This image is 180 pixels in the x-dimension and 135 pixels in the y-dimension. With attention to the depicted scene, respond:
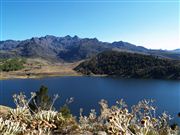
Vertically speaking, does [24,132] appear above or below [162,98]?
above

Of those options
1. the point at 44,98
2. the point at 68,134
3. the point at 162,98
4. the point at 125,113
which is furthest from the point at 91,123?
the point at 162,98

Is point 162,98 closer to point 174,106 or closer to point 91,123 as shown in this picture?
point 174,106

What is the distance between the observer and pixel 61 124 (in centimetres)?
1096

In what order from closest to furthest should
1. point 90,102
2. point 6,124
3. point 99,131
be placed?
point 6,124 → point 99,131 → point 90,102

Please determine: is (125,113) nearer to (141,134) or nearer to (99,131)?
(141,134)

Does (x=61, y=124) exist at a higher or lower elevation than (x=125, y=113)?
lower

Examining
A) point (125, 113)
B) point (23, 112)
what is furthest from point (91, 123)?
point (125, 113)

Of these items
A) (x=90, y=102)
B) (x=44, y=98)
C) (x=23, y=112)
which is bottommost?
(x=90, y=102)

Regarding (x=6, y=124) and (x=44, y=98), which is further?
(x=44, y=98)

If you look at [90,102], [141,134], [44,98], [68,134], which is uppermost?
[141,134]

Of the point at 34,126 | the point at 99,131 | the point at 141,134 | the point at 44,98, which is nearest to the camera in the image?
the point at 141,134

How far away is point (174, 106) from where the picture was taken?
9025 cm

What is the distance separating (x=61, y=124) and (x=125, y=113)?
16.5 ft

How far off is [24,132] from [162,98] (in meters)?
102
